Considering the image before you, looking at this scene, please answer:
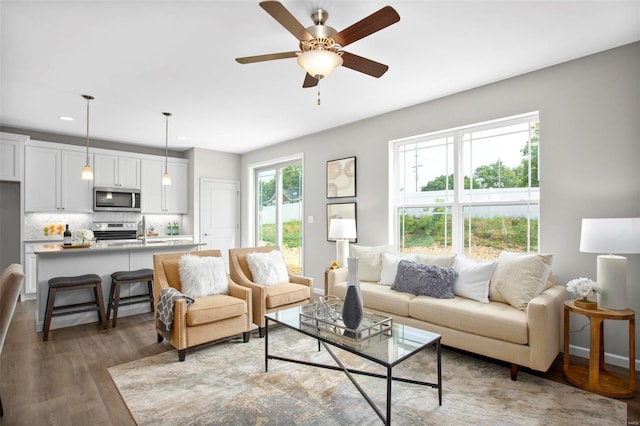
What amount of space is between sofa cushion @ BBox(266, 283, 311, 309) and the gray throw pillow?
1.02 meters

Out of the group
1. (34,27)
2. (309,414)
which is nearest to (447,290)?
(309,414)

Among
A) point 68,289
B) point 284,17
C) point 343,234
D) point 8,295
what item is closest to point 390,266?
point 343,234

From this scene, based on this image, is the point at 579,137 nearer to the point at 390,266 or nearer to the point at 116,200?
the point at 390,266

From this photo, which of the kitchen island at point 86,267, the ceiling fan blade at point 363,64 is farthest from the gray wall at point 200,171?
the ceiling fan blade at point 363,64

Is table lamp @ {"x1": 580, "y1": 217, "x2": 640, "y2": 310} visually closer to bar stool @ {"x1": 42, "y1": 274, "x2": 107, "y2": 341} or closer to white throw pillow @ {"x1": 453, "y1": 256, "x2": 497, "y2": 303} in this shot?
white throw pillow @ {"x1": 453, "y1": 256, "x2": 497, "y2": 303}

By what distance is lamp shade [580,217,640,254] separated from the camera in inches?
89.0

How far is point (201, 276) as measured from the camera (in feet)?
10.9

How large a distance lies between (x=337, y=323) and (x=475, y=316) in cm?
120

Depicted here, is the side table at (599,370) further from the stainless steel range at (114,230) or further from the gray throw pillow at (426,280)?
the stainless steel range at (114,230)

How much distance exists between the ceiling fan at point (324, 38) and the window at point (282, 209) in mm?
3701

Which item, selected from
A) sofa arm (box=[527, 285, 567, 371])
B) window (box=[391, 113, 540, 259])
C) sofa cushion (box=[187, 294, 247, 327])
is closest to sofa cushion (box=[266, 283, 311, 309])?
sofa cushion (box=[187, 294, 247, 327])

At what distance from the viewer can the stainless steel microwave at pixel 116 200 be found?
5715mm

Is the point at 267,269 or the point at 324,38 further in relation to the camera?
the point at 267,269

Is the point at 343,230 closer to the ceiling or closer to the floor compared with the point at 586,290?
closer to the ceiling
